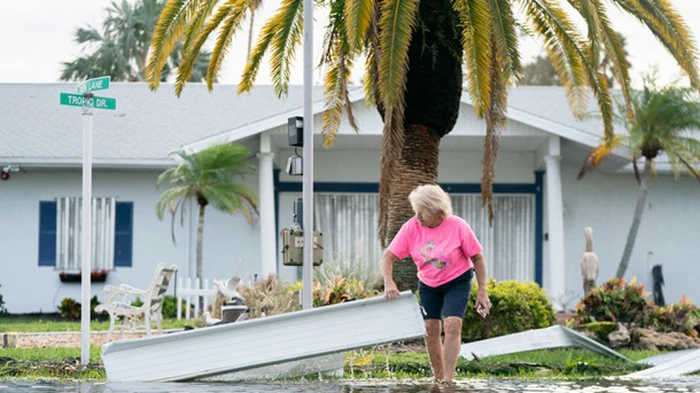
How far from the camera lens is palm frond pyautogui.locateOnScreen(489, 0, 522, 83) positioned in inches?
549

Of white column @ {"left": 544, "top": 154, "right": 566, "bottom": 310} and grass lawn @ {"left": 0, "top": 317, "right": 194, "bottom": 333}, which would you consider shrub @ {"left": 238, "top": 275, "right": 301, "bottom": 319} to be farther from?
white column @ {"left": 544, "top": 154, "right": 566, "bottom": 310}

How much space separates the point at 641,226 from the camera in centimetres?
2297

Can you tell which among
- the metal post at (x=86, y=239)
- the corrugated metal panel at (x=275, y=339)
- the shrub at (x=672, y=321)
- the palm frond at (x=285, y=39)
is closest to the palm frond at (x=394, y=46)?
the palm frond at (x=285, y=39)

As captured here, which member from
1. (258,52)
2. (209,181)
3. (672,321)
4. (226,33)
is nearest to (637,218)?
(672,321)

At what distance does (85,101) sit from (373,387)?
4.13m

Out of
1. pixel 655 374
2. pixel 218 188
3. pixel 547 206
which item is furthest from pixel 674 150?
pixel 655 374

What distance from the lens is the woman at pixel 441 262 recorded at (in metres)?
8.78

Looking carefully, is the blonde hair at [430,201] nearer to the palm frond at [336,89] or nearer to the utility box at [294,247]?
the utility box at [294,247]

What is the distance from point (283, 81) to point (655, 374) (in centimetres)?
707

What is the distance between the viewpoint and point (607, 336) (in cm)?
1444

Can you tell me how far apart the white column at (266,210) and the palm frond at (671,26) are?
769 cm

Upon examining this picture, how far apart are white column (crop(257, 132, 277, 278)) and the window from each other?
342cm

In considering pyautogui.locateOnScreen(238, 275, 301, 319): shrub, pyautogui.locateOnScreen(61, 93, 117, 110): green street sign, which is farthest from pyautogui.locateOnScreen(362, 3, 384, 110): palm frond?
pyautogui.locateOnScreen(61, 93, 117, 110): green street sign

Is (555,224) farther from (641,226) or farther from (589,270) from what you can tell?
(641,226)
